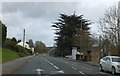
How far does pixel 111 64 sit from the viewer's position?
2739cm

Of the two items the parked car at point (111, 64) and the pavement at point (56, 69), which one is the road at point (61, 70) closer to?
the pavement at point (56, 69)

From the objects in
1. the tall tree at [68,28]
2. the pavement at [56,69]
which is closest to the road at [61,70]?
the pavement at [56,69]

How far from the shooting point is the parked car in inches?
1036

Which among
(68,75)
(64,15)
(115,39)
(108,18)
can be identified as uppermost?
(64,15)

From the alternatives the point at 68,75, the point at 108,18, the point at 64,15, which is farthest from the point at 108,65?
the point at 64,15

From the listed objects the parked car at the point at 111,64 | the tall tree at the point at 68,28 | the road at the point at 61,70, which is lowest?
the road at the point at 61,70

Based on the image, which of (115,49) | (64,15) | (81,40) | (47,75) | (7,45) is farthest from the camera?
(64,15)

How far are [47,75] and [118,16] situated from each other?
22797 mm

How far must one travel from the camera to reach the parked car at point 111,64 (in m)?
26.3

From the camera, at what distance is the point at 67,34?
97.1 m

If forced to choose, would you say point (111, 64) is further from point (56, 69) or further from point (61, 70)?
point (56, 69)

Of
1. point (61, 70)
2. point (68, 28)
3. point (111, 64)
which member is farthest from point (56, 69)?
point (68, 28)

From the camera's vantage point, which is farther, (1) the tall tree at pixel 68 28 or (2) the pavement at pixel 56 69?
(1) the tall tree at pixel 68 28

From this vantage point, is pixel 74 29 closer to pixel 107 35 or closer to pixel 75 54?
pixel 75 54
